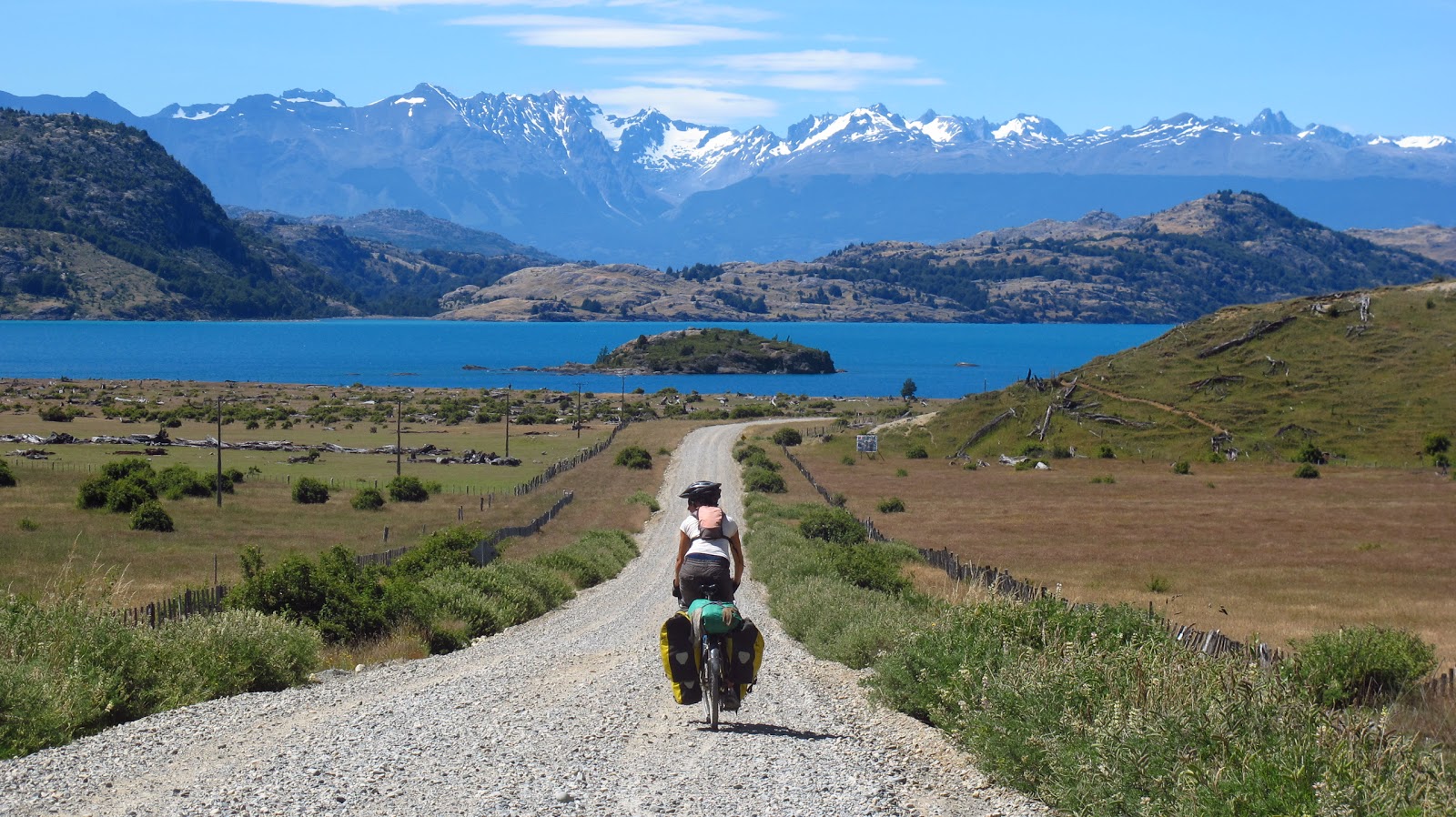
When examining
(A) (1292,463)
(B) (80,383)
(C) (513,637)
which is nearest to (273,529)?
(C) (513,637)

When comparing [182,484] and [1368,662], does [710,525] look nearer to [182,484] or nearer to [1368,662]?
[1368,662]

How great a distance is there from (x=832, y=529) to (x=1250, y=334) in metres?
66.7

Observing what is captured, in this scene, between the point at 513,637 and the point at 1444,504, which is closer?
the point at 513,637

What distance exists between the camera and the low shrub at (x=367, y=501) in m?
52.6

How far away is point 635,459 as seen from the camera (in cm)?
7294

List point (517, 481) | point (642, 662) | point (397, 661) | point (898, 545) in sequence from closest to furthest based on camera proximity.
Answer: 1. point (642, 662)
2. point (397, 661)
3. point (898, 545)
4. point (517, 481)

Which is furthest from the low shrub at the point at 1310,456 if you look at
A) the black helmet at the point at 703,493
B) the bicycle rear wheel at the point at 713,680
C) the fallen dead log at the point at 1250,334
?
the bicycle rear wheel at the point at 713,680

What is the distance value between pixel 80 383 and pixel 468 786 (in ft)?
503

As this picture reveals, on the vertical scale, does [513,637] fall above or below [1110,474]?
above

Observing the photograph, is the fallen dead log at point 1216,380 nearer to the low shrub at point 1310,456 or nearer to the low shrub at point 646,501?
the low shrub at point 1310,456

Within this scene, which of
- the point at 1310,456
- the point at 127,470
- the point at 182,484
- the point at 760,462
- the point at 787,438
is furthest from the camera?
the point at 787,438

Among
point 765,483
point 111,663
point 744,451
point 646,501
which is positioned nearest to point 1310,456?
point 744,451

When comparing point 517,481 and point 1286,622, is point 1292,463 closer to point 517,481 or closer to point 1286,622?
point 517,481

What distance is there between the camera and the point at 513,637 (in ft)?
69.2
